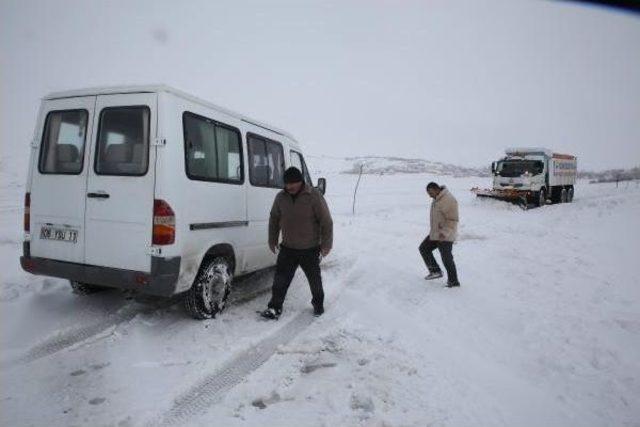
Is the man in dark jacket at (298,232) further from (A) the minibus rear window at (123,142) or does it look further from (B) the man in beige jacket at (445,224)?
(B) the man in beige jacket at (445,224)

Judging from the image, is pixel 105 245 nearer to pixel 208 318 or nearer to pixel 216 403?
pixel 208 318

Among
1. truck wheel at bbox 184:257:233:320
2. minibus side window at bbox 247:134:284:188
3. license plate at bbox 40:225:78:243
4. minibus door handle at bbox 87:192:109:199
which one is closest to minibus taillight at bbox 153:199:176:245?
minibus door handle at bbox 87:192:109:199

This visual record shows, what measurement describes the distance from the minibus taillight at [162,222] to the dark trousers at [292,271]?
1539 mm

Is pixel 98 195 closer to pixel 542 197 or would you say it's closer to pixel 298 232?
pixel 298 232

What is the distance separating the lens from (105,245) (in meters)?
4.44

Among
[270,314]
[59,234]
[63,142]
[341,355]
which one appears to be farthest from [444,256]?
[63,142]

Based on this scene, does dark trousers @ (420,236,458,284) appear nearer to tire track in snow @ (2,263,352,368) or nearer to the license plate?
tire track in snow @ (2,263,352,368)

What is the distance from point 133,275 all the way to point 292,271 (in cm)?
188

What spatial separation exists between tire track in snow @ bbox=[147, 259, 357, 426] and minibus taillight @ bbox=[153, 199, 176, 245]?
1.38 m

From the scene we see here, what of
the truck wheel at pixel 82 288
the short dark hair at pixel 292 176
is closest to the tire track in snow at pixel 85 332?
the truck wheel at pixel 82 288

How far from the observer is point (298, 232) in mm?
5184

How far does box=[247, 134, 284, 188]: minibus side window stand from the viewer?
19.1 ft

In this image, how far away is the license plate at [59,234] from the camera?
4572 millimetres

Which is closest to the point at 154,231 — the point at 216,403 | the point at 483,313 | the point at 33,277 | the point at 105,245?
the point at 105,245
